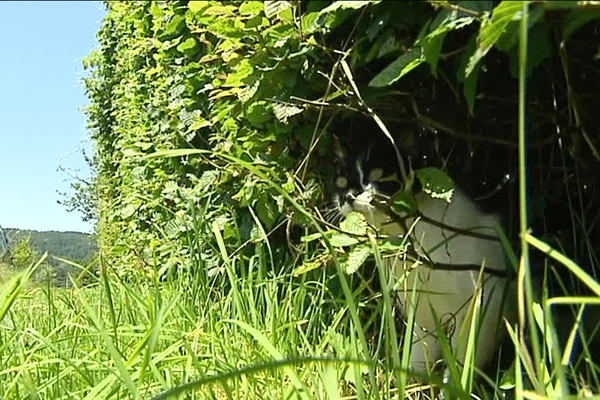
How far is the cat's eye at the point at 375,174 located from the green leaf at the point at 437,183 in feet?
1.32

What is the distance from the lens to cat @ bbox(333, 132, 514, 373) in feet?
5.24

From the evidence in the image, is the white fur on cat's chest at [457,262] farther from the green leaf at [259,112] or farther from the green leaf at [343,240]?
the green leaf at [259,112]

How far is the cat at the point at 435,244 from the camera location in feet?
5.24

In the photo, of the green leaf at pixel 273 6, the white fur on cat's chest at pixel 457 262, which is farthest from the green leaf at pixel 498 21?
the white fur on cat's chest at pixel 457 262

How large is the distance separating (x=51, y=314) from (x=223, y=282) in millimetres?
634

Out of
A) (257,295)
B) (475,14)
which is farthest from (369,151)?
(475,14)

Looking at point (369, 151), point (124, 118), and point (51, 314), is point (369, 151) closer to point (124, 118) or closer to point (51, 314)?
point (51, 314)

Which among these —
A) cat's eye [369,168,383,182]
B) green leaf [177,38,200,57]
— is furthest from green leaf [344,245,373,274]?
green leaf [177,38,200,57]

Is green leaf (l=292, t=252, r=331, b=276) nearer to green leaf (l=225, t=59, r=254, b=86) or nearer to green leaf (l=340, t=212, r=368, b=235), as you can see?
green leaf (l=340, t=212, r=368, b=235)

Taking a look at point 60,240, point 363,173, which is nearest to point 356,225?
point 363,173

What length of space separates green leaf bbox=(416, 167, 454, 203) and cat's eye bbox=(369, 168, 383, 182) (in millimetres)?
401

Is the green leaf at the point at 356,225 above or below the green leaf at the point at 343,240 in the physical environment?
above

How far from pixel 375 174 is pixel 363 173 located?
0.05 m

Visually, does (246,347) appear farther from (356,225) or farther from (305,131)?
(305,131)
